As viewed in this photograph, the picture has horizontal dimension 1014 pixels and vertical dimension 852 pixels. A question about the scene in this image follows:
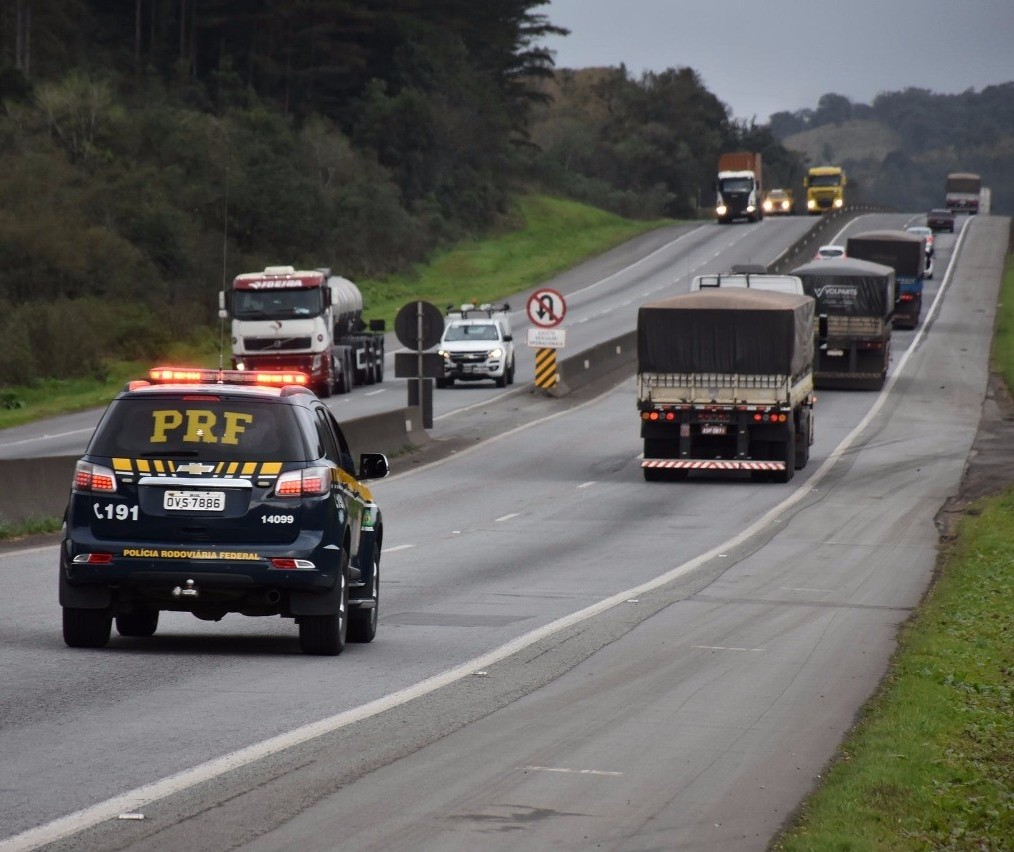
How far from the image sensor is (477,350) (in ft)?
160

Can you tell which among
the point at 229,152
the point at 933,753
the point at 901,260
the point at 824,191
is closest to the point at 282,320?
the point at 229,152

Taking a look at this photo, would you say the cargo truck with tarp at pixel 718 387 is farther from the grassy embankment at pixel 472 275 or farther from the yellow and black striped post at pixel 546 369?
the grassy embankment at pixel 472 275

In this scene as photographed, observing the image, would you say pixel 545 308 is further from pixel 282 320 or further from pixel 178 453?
pixel 178 453

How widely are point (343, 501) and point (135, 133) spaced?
63.3 metres

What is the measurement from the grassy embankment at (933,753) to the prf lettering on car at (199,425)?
14.5 ft

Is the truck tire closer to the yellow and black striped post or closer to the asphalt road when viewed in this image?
the asphalt road

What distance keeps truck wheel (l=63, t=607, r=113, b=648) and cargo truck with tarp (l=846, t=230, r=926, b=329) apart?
55446 millimetres

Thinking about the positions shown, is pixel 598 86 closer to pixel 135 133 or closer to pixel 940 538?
pixel 135 133

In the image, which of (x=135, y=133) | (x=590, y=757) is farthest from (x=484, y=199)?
(x=590, y=757)

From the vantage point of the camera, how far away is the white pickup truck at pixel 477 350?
1916 inches

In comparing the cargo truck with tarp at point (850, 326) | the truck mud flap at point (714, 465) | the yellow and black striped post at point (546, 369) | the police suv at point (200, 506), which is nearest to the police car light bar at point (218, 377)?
the police suv at point (200, 506)

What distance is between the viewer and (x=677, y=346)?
31703 millimetres

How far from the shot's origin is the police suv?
12031 mm

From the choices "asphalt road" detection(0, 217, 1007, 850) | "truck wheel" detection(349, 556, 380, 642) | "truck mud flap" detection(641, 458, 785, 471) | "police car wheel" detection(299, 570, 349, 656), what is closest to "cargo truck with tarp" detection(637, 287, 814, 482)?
"truck mud flap" detection(641, 458, 785, 471)
